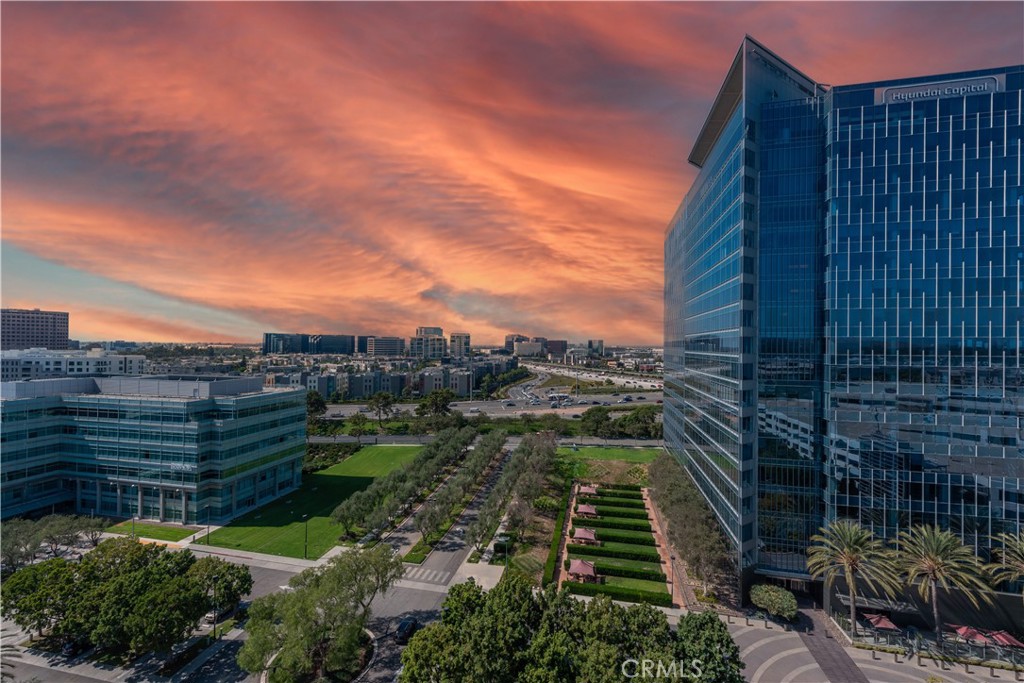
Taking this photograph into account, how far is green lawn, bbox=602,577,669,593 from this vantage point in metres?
53.5

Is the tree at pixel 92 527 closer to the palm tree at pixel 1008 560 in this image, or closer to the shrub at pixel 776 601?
the shrub at pixel 776 601

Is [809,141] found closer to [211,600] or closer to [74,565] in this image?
[211,600]

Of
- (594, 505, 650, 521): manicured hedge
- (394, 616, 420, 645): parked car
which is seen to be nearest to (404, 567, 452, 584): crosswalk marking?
(394, 616, 420, 645): parked car

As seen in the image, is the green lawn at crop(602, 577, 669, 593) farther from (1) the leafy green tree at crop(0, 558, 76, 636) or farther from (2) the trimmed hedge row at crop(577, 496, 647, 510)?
(1) the leafy green tree at crop(0, 558, 76, 636)

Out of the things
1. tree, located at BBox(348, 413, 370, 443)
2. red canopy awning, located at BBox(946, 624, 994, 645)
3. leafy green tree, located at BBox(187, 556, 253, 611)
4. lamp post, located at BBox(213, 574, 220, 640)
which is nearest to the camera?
lamp post, located at BBox(213, 574, 220, 640)

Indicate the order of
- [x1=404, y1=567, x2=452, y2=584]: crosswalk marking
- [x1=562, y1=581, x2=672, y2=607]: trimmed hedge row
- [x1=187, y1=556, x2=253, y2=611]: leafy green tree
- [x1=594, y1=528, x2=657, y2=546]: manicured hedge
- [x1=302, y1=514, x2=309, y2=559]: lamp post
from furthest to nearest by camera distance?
[x1=594, y1=528, x2=657, y2=546]: manicured hedge → [x1=302, y1=514, x2=309, y2=559]: lamp post → [x1=404, y1=567, x2=452, y2=584]: crosswalk marking → [x1=562, y1=581, x2=672, y2=607]: trimmed hedge row → [x1=187, y1=556, x2=253, y2=611]: leafy green tree

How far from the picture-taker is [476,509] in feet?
256

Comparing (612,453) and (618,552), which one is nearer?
(618,552)

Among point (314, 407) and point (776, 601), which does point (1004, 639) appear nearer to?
point (776, 601)

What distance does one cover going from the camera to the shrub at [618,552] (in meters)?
61.2

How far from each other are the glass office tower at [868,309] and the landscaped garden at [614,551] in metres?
11.6

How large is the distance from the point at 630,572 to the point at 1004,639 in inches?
1419

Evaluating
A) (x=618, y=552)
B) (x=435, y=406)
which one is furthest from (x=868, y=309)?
(x=435, y=406)

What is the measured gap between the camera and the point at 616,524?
7094 centimetres
